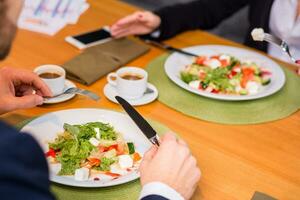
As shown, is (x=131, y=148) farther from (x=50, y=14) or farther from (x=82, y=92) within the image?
(x=50, y=14)

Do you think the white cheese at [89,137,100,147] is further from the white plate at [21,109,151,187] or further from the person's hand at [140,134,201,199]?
the person's hand at [140,134,201,199]

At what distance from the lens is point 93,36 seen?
1.89 meters

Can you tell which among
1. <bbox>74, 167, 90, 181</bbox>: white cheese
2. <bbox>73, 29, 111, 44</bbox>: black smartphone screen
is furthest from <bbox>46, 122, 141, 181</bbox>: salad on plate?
<bbox>73, 29, 111, 44</bbox>: black smartphone screen

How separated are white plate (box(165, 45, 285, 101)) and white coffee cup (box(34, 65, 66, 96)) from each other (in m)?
0.36

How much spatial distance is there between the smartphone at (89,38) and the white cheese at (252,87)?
577 millimetres

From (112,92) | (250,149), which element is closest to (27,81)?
(112,92)

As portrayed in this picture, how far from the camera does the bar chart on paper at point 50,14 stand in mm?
1956

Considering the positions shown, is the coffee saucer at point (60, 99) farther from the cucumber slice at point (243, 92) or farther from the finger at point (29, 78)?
the cucumber slice at point (243, 92)

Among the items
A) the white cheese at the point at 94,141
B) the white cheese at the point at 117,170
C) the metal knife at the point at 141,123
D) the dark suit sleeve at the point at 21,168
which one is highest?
the dark suit sleeve at the point at 21,168

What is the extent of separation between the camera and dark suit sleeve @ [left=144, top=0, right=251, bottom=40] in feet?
6.46

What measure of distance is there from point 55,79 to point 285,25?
107 centimetres

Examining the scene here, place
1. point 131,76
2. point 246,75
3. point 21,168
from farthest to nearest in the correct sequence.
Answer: point 246,75 < point 131,76 < point 21,168

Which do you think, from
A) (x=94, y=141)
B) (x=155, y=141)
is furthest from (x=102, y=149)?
(x=155, y=141)

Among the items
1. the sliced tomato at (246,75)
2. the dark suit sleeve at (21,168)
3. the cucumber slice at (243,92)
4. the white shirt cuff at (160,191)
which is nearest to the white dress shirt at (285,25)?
the sliced tomato at (246,75)
